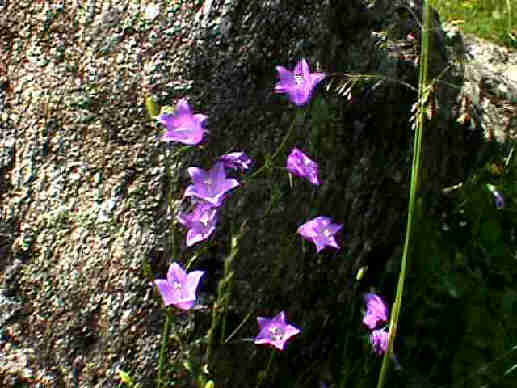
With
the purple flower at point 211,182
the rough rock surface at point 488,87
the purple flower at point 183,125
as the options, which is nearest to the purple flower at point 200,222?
the purple flower at point 211,182

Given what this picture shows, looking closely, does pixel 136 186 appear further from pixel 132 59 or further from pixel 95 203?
pixel 132 59

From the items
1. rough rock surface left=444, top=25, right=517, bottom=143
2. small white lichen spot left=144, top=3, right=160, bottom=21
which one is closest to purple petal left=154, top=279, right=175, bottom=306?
small white lichen spot left=144, top=3, right=160, bottom=21

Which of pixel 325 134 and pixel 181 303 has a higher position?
pixel 325 134

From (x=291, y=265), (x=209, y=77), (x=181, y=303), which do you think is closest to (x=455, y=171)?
(x=291, y=265)

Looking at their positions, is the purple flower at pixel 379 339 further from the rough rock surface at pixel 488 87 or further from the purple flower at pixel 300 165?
the rough rock surface at pixel 488 87

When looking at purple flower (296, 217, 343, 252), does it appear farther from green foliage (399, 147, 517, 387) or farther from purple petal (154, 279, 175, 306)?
green foliage (399, 147, 517, 387)

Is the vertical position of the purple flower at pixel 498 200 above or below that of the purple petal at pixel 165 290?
below
